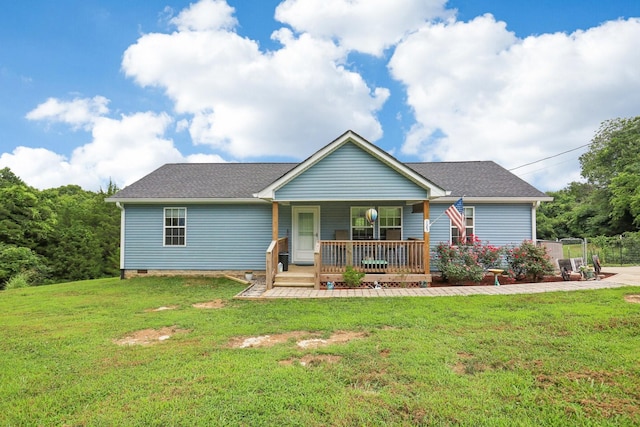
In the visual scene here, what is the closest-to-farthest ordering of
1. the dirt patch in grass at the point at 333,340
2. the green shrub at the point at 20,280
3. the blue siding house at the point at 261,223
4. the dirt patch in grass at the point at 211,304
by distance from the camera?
1. the dirt patch in grass at the point at 333,340
2. the dirt patch in grass at the point at 211,304
3. the blue siding house at the point at 261,223
4. the green shrub at the point at 20,280

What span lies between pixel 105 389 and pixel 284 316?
3.35m

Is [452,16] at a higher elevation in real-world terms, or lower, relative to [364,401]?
higher

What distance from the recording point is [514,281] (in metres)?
10.1

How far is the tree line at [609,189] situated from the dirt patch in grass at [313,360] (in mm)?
29307

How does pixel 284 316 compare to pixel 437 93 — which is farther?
pixel 437 93

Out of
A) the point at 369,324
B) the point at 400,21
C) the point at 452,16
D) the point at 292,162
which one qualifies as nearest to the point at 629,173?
the point at 452,16

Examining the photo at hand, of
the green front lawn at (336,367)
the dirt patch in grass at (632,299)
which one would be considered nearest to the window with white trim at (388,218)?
the green front lawn at (336,367)

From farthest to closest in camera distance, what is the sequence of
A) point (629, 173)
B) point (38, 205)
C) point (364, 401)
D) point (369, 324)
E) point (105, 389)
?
point (629, 173) → point (38, 205) → point (369, 324) → point (105, 389) → point (364, 401)

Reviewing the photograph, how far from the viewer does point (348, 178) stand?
32.2 ft

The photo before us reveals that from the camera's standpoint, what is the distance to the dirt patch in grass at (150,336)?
16.1ft

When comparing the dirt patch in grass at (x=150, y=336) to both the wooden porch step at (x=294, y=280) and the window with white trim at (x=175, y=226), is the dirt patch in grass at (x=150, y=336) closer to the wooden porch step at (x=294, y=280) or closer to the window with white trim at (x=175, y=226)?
the wooden porch step at (x=294, y=280)

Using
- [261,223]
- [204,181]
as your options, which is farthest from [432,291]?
[204,181]

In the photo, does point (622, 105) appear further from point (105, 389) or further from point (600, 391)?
point (105, 389)

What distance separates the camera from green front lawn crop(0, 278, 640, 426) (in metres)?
2.85
